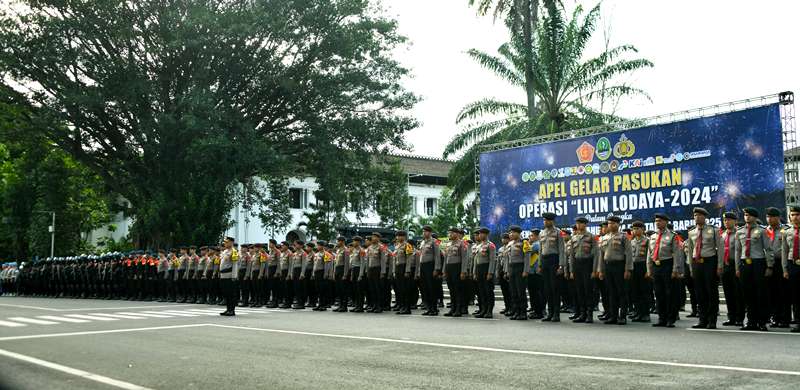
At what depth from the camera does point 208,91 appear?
27156mm

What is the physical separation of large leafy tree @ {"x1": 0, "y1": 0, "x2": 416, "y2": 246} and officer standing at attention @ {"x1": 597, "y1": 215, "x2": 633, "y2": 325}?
16.5 meters

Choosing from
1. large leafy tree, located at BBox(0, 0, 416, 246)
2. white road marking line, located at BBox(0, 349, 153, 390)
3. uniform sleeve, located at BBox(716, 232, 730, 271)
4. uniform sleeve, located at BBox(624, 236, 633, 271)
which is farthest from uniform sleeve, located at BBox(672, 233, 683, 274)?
large leafy tree, located at BBox(0, 0, 416, 246)

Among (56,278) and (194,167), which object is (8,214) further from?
(194,167)

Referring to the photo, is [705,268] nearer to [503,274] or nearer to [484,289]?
[484,289]

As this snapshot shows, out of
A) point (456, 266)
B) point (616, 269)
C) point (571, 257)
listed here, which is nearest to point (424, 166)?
point (456, 266)

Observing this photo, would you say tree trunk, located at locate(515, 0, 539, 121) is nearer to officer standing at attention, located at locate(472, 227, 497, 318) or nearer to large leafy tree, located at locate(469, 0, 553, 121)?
large leafy tree, located at locate(469, 0, 553, 121)

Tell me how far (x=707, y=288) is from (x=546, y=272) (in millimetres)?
2959

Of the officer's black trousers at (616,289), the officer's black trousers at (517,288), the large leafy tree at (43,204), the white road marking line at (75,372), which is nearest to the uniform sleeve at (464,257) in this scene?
the officer's black trousers at (517,288)

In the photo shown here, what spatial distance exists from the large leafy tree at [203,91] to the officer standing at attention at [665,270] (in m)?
17.3

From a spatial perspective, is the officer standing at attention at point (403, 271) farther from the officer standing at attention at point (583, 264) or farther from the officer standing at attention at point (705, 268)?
the officer standing at attention at point (705, 268)

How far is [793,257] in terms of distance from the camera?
10.5 m

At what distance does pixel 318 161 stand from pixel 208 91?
5137 mm

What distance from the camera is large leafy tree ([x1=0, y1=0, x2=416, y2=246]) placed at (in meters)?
26.6

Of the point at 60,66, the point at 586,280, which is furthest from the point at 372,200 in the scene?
the point at 586,280
